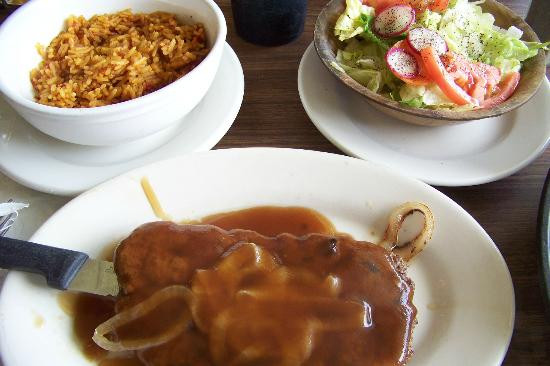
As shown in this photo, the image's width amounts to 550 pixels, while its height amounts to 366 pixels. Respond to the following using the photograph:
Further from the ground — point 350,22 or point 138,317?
point 350,22

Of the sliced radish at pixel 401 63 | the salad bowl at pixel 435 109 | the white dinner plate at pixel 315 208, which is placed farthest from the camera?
the sliced radish at pixel 401 63

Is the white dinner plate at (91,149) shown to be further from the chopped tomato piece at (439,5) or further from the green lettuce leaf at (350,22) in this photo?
the chopped tomato piece at (439,5)

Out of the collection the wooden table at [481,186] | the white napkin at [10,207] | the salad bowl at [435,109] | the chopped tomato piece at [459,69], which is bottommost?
the wooden table at [481,186]


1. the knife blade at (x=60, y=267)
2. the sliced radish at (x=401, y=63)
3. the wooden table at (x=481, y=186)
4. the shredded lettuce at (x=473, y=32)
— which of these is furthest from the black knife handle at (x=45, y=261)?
the shredded lettuce at (x=473, y=32)

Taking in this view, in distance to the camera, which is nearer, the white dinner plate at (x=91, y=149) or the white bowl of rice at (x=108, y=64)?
the white bowl of rice at (x=108, y=64)

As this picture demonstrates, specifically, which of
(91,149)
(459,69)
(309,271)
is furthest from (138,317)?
(459,69)

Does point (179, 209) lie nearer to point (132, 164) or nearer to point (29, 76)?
point (132, 164)

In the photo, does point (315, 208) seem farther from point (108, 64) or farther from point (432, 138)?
point (108, 64)
